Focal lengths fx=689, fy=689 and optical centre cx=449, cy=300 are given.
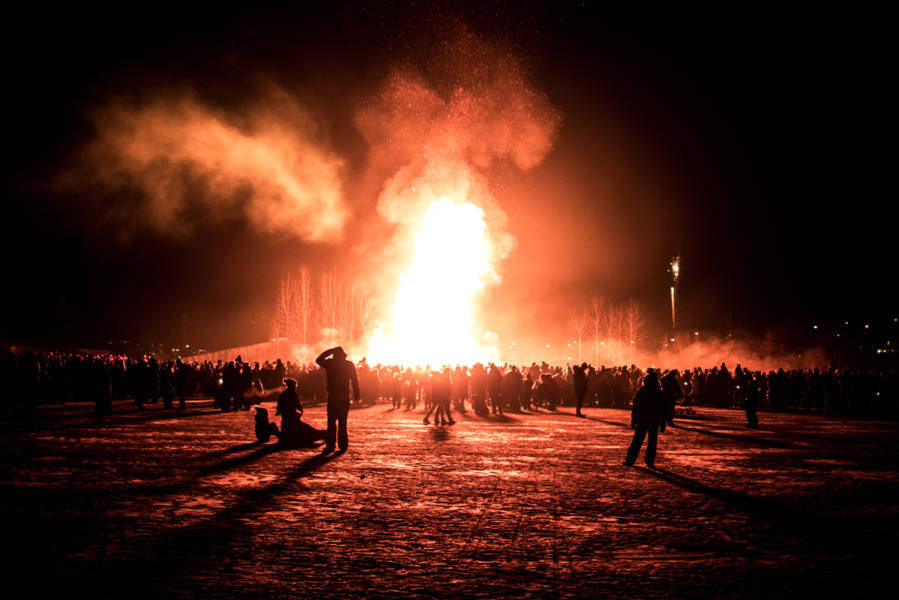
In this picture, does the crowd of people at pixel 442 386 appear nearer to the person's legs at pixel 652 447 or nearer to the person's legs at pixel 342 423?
the person's legs at pixel 342 423

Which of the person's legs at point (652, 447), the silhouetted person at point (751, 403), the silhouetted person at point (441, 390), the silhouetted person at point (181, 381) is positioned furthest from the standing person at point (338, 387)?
the silhouetted person at point (181, 381)

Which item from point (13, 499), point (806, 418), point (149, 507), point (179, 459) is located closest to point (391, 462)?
point (179, 459)

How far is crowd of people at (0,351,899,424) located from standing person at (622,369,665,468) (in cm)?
945

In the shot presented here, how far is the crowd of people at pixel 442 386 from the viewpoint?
22.6 m

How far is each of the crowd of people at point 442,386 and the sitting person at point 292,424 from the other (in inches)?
263

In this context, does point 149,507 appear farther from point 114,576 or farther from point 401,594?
point 401,594

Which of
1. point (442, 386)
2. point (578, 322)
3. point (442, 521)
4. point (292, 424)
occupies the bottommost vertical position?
point (442, 521)

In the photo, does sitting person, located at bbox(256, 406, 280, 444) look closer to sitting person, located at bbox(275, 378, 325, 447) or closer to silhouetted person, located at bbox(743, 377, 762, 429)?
sitting person, located at bbox(275, 378, 325, 447)

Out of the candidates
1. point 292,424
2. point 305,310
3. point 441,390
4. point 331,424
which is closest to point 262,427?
point 292,424

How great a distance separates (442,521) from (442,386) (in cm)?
1324

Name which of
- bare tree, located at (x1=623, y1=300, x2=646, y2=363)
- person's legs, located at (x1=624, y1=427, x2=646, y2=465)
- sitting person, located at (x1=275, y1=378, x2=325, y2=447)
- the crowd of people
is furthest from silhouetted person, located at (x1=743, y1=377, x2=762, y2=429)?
bare tree, located at (x1=623, y1=300, x2=646, y2=363)

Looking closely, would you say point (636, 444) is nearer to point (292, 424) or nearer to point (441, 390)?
point (292, 424)

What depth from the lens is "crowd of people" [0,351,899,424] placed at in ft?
74.3

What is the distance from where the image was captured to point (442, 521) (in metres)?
7.33
